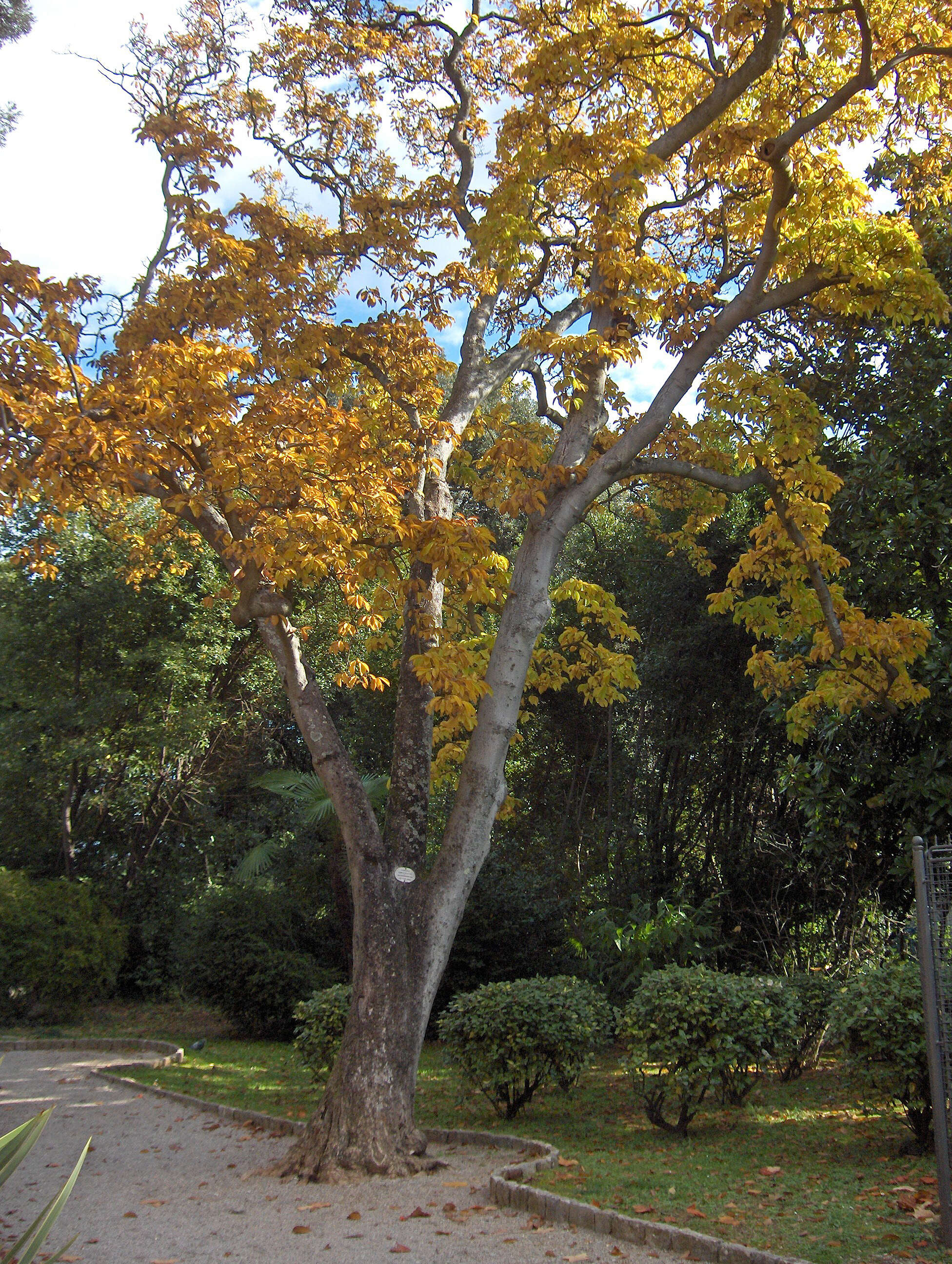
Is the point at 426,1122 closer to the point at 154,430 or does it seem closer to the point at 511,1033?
the point at 511,1033

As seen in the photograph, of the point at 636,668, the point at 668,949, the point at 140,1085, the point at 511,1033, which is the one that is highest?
the point at 636,668

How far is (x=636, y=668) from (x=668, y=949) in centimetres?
432

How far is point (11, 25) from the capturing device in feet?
25.3

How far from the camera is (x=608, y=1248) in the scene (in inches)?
170

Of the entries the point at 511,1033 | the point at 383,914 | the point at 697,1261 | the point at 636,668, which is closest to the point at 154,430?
the point at 383,914

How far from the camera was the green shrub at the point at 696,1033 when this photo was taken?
20.4ft

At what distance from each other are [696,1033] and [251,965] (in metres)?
6.51

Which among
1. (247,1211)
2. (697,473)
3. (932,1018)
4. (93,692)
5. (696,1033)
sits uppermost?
(697,473)

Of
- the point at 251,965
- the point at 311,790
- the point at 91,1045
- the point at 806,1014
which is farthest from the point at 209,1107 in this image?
the point at 806,1014

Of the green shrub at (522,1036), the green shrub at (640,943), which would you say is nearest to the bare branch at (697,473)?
the green shrub at (522,1036)

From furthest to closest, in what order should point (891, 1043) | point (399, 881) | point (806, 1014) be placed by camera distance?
1. point (806, 1014)
2. point (399, 881)
3. point (891, 1043)

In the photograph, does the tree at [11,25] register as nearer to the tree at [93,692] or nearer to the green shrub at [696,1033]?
the tree at [93,692]

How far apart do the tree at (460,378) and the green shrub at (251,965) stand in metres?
4.63

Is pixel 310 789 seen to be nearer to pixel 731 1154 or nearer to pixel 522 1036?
pixel 522 1036
